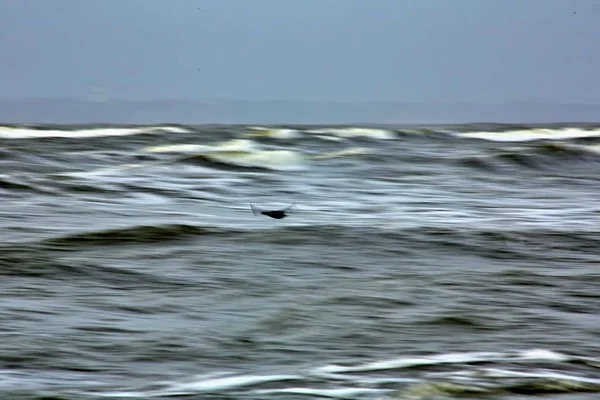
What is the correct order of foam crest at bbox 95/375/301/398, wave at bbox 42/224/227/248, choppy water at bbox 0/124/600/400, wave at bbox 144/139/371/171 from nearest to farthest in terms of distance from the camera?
foam crest at bbox 95/375/301/398 < choppy water at bbox 0/124/600/400 < wave at bbox 42/224/227/248 < wave at bbox 144/139/371/171

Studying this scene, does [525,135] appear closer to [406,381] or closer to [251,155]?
[251,155]

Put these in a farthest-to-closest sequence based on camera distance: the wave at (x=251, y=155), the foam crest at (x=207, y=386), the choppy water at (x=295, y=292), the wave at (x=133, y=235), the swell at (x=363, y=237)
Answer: the wave at (x=251, y=155) → the swell at (x=363, y=237) → the wave at (x=133, y=235) → the choppy water at (x=295, y=292) → the foam crest at (x=207, y=386)

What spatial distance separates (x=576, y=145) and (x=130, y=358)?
21.8 metres

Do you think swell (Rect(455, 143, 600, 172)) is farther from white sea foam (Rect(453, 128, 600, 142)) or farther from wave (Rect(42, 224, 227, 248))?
wave (Rect(42, 224, 227, 248))

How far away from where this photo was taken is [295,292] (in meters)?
7.02

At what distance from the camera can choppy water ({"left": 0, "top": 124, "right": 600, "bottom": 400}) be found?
4.89 m

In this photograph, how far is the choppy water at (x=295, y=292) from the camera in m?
4.89

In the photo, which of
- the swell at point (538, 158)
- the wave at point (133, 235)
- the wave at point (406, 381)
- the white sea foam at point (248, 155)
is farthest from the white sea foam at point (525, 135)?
the wave at point (406, 381)

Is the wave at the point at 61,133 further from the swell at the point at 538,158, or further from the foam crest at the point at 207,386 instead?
the foam crest at the point at 207,386

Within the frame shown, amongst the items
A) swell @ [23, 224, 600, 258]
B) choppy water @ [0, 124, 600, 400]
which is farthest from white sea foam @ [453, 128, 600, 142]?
swell @ [23, 224, 600, 258]

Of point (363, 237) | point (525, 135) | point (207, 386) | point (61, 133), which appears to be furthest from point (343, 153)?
point (207, 386)

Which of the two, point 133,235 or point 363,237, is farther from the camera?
point 363,237

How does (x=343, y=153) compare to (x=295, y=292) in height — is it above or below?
below

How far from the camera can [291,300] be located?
6719 mm
